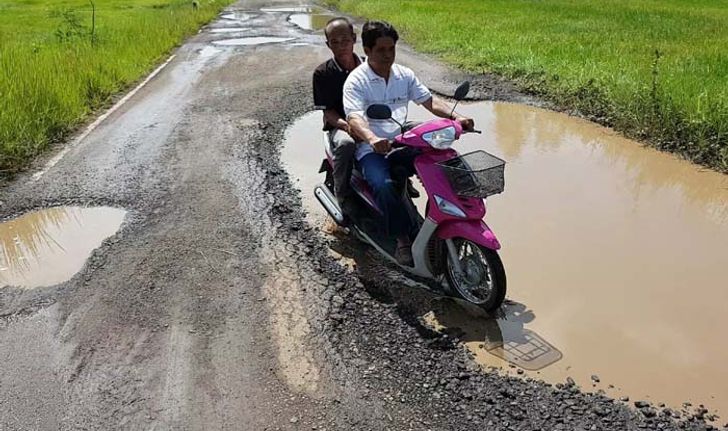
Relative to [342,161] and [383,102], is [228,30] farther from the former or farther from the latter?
[383,102]

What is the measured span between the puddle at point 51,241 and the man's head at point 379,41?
2.66 meters

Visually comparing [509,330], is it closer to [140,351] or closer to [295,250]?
[295,250]

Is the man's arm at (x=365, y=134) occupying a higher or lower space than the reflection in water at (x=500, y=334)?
higher

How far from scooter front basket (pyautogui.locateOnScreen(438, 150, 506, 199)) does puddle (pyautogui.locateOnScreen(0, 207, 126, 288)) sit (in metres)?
2.85

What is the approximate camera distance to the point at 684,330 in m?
3.93

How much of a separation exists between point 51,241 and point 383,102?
2946 mm

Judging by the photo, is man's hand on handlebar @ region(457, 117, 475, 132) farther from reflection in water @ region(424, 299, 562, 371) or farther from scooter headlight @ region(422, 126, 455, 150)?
reflection in water @ region(424, 299, 562, 371)

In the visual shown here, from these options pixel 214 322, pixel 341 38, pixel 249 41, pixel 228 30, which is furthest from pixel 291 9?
pixel 214 322

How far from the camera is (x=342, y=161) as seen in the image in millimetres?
4848

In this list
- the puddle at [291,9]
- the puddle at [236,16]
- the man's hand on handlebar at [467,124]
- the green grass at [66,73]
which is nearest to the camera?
the man's hand on handlebar at [467,124]

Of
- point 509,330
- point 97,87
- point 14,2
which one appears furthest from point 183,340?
point 14,2

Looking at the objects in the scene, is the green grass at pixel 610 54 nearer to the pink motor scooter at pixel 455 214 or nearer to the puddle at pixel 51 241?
the pink motor scooter at pixel 455 214

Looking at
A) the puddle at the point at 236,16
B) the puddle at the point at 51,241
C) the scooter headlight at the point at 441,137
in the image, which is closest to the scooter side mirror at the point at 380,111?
the scooter headlight at the point at 441,137

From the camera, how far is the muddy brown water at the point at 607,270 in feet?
11.9
